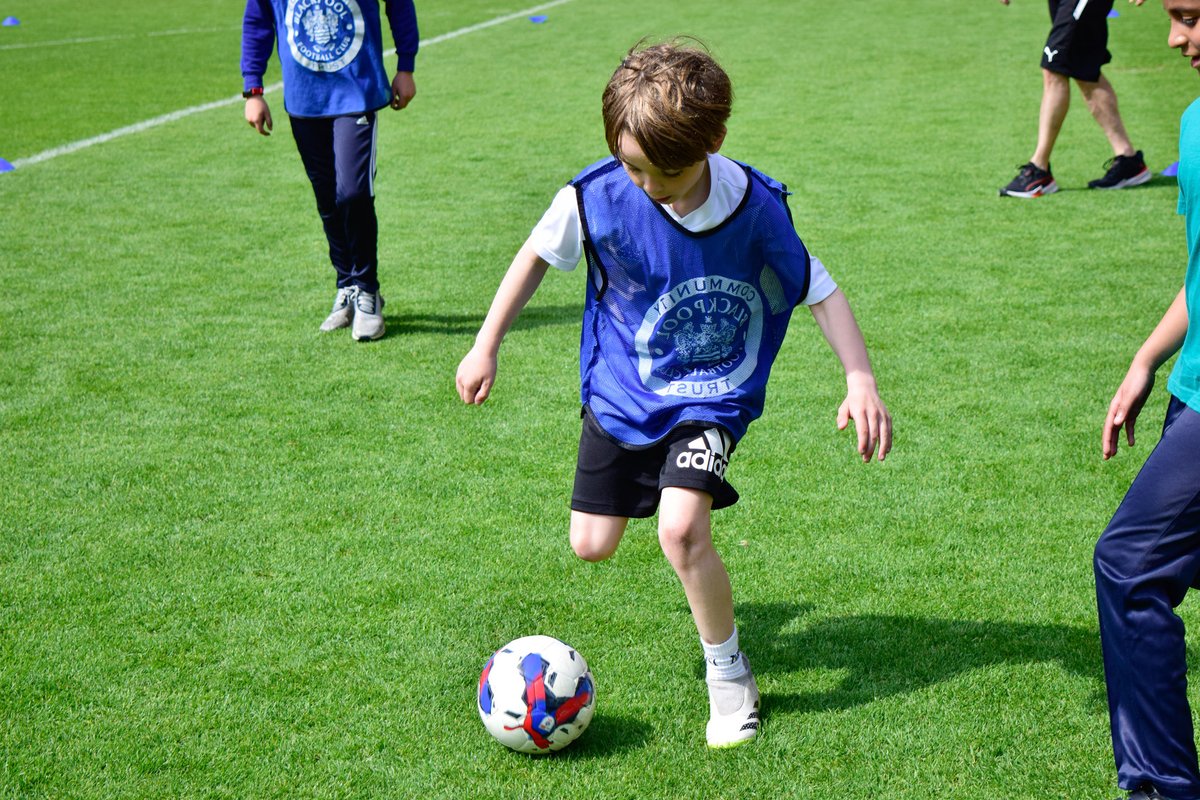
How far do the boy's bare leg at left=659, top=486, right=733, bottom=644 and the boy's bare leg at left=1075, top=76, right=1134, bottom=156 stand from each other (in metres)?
6.94

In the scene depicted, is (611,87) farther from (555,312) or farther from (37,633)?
(555,312)

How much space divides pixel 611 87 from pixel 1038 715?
6.26 ft

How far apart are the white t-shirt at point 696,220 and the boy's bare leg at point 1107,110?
6.62 meters

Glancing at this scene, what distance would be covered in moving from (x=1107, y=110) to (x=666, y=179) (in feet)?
23.0

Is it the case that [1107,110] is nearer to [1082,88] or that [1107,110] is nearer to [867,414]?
[1082,88]

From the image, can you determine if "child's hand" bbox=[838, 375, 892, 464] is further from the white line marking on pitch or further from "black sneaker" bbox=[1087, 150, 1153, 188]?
the white line marking on pitch

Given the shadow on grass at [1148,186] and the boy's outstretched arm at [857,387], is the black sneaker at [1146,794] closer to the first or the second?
the boy's outstretched arm at [857,387]

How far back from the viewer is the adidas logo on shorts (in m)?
3.10

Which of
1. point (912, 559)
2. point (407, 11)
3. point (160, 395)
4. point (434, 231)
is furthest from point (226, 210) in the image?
point (912, 559)

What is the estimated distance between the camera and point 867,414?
2996mm

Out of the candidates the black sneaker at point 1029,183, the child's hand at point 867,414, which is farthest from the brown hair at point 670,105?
the black sneaker at point 1029,183

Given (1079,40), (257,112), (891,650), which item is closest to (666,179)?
(891,650)

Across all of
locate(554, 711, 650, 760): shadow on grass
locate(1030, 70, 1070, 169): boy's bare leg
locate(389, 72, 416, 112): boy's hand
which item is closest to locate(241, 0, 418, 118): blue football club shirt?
locate(389, 72, 416, 112): boy's hand

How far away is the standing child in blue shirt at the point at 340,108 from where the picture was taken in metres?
6.29
